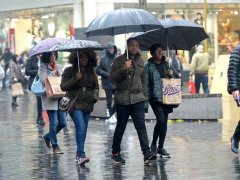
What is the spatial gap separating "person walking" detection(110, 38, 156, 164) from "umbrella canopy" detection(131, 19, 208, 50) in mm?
1095

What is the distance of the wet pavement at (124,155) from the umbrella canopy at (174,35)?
1.69 m

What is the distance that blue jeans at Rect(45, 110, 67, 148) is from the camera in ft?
44.3

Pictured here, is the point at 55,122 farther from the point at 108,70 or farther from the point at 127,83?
the point at 108,70

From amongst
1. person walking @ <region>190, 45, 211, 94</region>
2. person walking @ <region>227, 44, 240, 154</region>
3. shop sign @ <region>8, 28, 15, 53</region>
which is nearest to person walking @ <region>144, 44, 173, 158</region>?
person walking @ <region>227, 44, 240, 154</region>

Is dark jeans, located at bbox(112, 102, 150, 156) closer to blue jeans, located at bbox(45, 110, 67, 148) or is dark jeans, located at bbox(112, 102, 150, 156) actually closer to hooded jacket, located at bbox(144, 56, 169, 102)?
hooded jacket, located at bbox(144, 56, 169, 102)

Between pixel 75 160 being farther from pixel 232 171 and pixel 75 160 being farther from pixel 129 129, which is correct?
pixel 129 129

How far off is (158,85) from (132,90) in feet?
1.97

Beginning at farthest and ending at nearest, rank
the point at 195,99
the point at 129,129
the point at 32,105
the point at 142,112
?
the point at 32,105, the point at 195,99, the point at 129,129, the point at 142,112

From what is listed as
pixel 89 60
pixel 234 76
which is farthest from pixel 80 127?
pixel 234 76

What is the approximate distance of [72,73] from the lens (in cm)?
1212

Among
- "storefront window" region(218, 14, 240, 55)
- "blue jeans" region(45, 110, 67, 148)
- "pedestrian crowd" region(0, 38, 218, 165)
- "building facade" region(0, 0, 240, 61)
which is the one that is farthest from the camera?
"storefront window" region(218, 14, 240, 55)

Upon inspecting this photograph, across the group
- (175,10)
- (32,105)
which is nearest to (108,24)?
(32,105)

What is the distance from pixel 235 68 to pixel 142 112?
4.99ft

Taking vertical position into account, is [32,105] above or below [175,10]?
below
